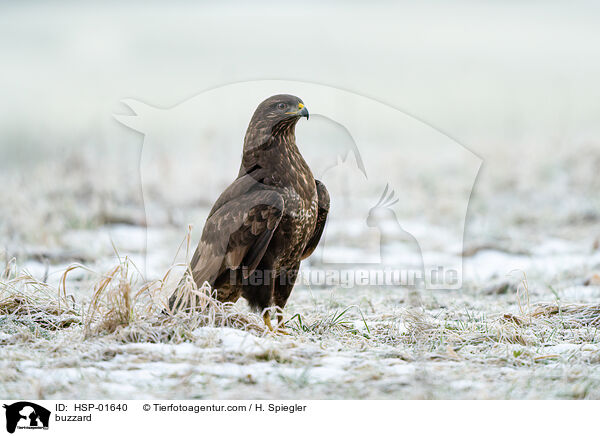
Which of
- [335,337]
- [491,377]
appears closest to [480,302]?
[335,337]

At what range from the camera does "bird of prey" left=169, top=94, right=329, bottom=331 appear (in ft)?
12.3

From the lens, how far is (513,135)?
11.2 m

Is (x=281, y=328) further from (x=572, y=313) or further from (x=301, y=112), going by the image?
(x=572, y=313)
